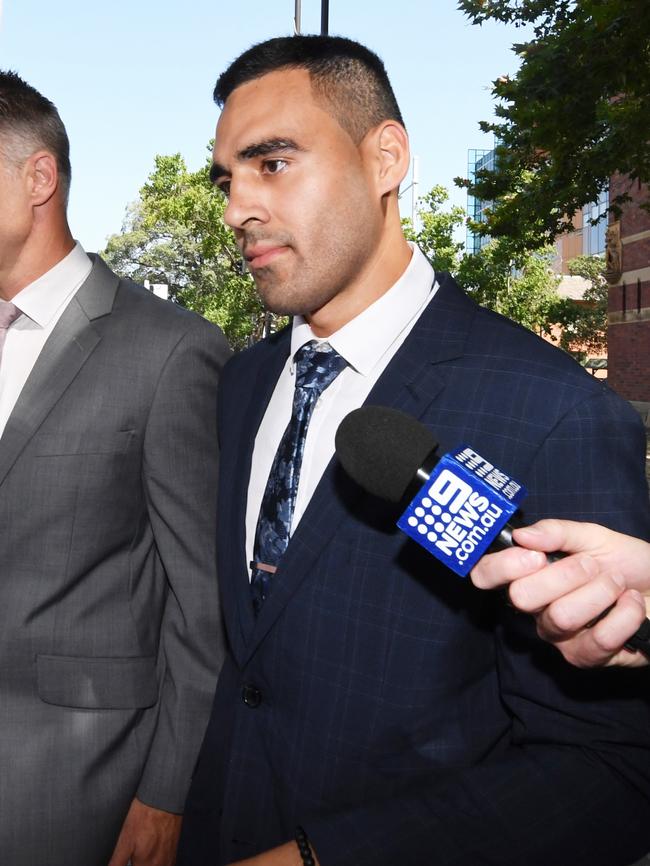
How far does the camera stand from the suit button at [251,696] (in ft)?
7.13

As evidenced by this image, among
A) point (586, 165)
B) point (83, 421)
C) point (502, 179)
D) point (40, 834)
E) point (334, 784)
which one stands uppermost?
point (502, 179)

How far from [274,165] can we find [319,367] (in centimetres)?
54

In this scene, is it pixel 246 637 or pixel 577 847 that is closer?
pixel 577 847

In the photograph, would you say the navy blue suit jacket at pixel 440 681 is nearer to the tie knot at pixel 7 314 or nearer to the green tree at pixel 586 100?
the tie knot at pixel 7 314

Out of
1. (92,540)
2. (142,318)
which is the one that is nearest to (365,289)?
(142,318)

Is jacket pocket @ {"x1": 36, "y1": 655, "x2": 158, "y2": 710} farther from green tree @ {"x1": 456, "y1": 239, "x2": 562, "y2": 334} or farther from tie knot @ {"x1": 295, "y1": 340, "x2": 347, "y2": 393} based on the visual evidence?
green tree @ {"x1": 456, "y1": 239, "x2": 562, "y2": 334}

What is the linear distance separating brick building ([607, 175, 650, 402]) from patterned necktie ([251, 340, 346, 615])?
91.8ft

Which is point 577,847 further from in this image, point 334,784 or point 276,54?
point 276,54

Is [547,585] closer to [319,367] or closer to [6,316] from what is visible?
[319,367]

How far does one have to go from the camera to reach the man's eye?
93.9 inches

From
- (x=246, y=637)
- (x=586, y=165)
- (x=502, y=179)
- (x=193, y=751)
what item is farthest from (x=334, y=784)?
(x=502, y=179)

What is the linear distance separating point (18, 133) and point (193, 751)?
6.33 feet

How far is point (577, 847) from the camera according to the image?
5.79 ft

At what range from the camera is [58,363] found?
266 cm
